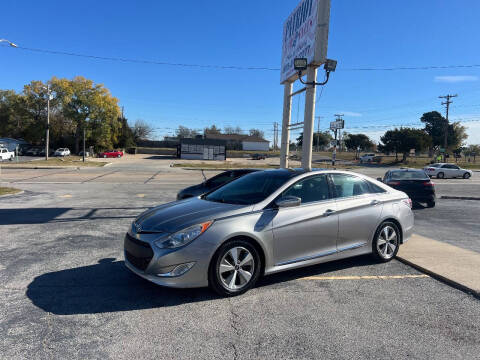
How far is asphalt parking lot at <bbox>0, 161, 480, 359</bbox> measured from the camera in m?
2.97

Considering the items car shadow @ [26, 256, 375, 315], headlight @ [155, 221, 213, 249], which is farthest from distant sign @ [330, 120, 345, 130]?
Answer: headlight @ [155, 221, 213, 249]

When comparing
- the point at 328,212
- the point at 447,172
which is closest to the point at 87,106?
A: the point at 447,172

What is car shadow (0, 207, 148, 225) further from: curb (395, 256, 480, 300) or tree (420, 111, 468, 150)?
tree (420, 111, 468, 150)

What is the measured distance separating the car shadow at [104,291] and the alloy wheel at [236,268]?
0.82 ft

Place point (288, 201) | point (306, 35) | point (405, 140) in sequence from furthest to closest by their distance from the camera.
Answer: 1. point (405, 140)
2. point (306, 35)
3. point (288, 201)

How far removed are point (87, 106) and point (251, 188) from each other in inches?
2486

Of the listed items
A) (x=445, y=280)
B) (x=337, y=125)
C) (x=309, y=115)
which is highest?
(x=337, y=125)

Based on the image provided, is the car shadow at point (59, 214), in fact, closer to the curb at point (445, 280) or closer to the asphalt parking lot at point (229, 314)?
the asphalt parking lot at point (229, 314)

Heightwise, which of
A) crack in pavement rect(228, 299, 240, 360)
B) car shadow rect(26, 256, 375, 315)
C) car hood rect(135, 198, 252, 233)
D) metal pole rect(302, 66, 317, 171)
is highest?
metal pole rect(302, 66, 317, 171)

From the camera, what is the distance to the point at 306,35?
8938mm

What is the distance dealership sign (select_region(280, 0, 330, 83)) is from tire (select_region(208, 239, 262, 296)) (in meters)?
5.90

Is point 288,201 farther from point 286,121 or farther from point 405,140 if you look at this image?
point 405,140

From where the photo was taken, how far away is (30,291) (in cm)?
409

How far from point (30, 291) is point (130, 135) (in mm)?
86779
